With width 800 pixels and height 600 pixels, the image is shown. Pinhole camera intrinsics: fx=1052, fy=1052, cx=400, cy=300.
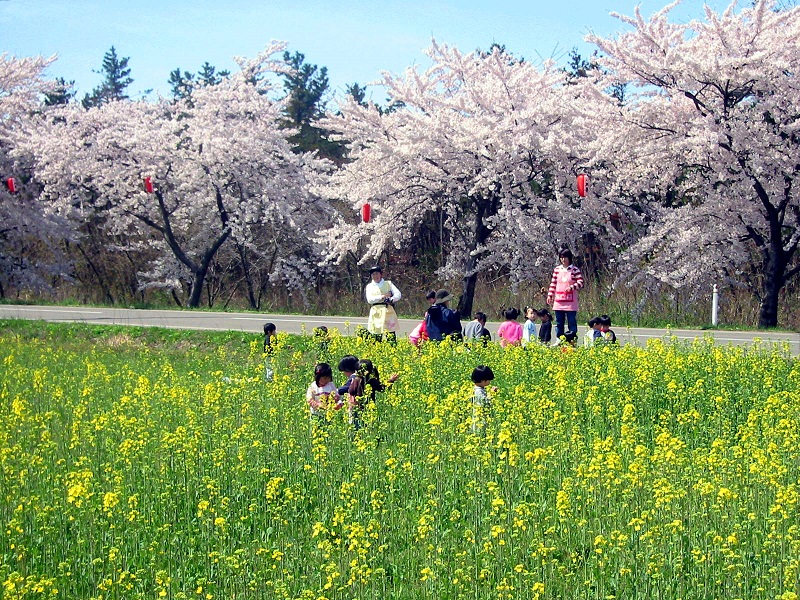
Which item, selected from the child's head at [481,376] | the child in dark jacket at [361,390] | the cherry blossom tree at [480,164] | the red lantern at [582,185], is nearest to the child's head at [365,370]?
the child in dark jacket at [361,390]

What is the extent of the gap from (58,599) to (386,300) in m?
8.79

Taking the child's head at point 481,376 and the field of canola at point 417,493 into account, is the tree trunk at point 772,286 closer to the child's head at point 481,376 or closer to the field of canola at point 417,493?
the field of canola at point 417,493

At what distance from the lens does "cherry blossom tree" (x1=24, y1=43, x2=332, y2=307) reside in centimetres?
2941

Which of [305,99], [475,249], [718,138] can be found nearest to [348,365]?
[718,138]

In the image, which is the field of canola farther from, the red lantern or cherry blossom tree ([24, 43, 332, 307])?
cherry blossom tree ([24, 43, 332, 307])

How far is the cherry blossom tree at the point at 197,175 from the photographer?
29.4 metres

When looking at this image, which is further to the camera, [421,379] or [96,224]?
[96,224]

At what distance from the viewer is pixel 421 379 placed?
11.3 meters

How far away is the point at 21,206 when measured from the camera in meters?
31.5

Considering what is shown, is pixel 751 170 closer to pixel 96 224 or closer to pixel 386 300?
pixel 386 300

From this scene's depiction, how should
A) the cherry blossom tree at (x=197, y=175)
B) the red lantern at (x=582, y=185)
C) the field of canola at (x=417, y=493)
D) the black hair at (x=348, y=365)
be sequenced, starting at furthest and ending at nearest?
the cherry blossom tree at (x=197, y=175) < the red lantern at (x=582, y=185) < the black hair at (x=348, y=365) < the field of canola at (x=417, y=493)

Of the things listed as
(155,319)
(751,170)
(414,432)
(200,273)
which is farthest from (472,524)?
(200,273)

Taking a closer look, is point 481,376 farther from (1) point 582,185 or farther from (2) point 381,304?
(1) point 582,185

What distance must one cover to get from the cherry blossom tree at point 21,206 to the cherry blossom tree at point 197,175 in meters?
0.71
